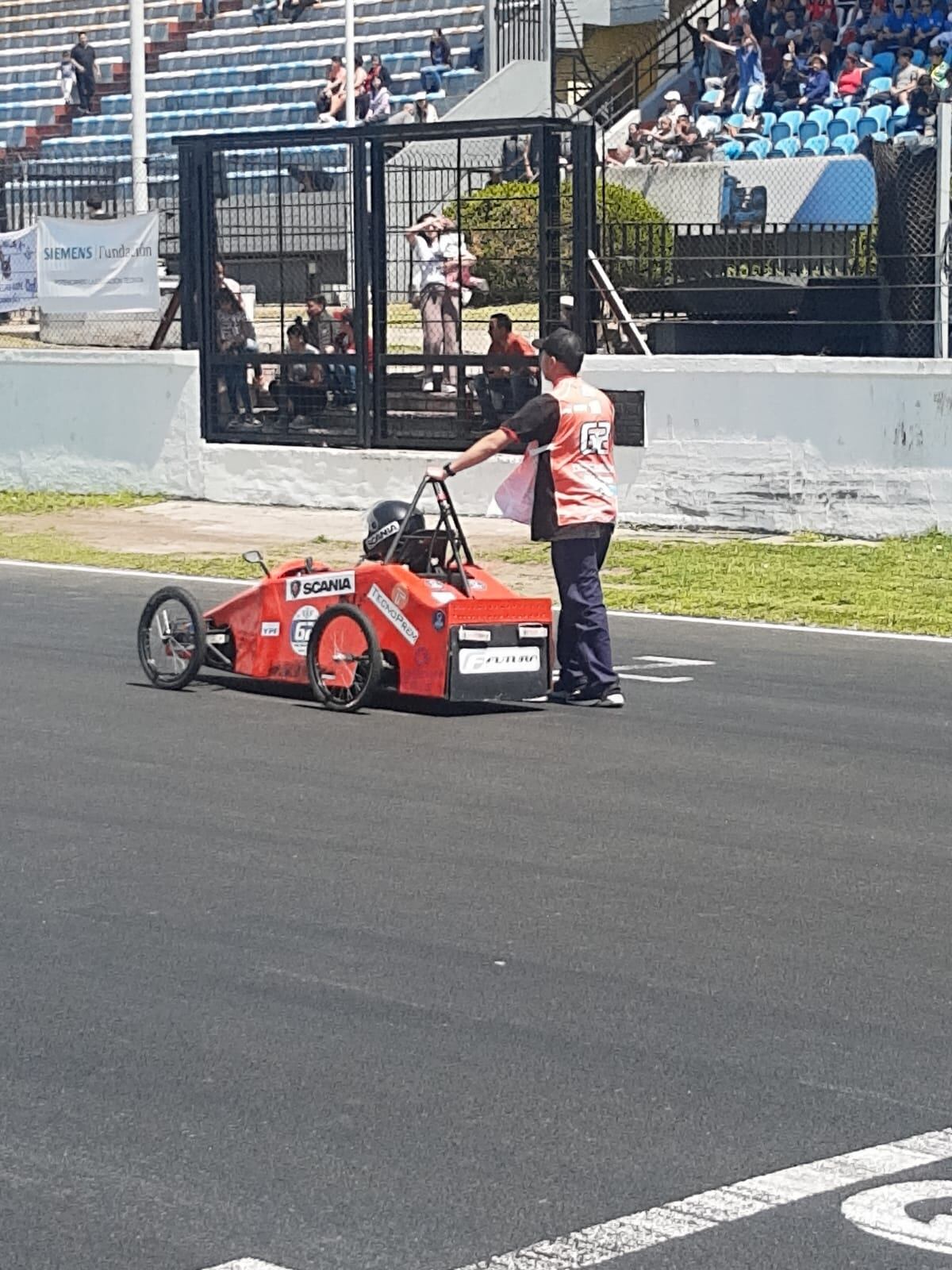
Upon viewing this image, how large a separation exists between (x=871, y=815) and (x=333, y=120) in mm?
A: 27054

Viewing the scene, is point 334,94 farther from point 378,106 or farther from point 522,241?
point 522,241

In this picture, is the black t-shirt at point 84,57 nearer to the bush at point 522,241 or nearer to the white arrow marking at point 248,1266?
the bush at point 522,241

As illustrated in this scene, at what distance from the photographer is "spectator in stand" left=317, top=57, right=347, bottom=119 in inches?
1329

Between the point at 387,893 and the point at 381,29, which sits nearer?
the point at 387,893

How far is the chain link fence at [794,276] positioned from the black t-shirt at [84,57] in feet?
71.4

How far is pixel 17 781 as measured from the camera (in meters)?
8.89

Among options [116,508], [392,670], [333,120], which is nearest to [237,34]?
[333,120]

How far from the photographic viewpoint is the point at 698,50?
3319cm

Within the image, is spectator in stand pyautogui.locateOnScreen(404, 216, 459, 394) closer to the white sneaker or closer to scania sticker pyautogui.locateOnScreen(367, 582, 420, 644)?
the white sneaker

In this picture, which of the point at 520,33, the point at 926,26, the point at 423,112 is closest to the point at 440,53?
the point at 520,33

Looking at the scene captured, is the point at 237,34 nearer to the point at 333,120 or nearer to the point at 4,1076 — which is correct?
the point at 333,120

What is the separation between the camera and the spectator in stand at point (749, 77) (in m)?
30.7

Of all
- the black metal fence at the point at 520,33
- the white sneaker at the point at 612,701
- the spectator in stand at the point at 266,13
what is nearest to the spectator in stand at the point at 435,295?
the white sneaker at the point at 612,701

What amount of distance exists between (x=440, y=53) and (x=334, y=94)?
2.25 metres
